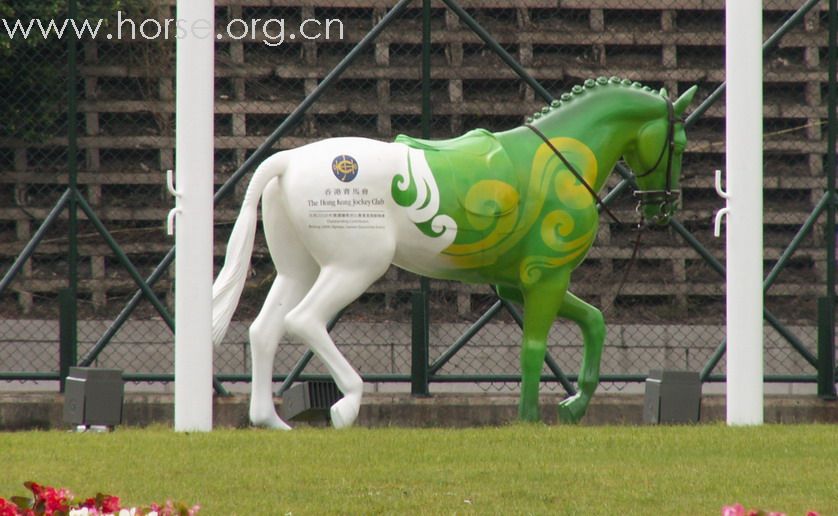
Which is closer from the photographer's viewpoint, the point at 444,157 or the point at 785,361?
the point at 444,157

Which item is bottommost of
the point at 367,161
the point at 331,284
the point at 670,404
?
the point at 670,404

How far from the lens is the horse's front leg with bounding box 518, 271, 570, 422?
27.2 feet

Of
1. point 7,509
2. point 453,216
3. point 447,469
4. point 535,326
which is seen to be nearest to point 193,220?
point 453,216

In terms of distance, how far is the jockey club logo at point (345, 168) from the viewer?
8031mm

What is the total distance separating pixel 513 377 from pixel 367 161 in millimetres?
2418

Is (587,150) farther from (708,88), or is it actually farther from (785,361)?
(785,361)

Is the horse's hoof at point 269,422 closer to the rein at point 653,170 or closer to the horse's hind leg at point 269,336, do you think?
the horse's hind leg at point 269,336

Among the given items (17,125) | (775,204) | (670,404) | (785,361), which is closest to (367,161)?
(670,404)

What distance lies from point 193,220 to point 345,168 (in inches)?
30.1

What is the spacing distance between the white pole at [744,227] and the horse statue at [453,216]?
30 centimetres

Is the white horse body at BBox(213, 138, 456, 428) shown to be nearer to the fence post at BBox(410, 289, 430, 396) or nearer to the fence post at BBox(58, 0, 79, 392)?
the fence post at BBox(410, 289, 430, 396)

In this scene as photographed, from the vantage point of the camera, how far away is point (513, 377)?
1003cm

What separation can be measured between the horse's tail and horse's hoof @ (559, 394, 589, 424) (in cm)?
176

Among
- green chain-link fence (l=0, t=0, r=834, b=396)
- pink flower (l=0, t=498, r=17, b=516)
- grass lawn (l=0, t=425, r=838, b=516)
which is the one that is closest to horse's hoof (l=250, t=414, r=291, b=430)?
grass lawn (l=0, t=425, r=838, b=516)
